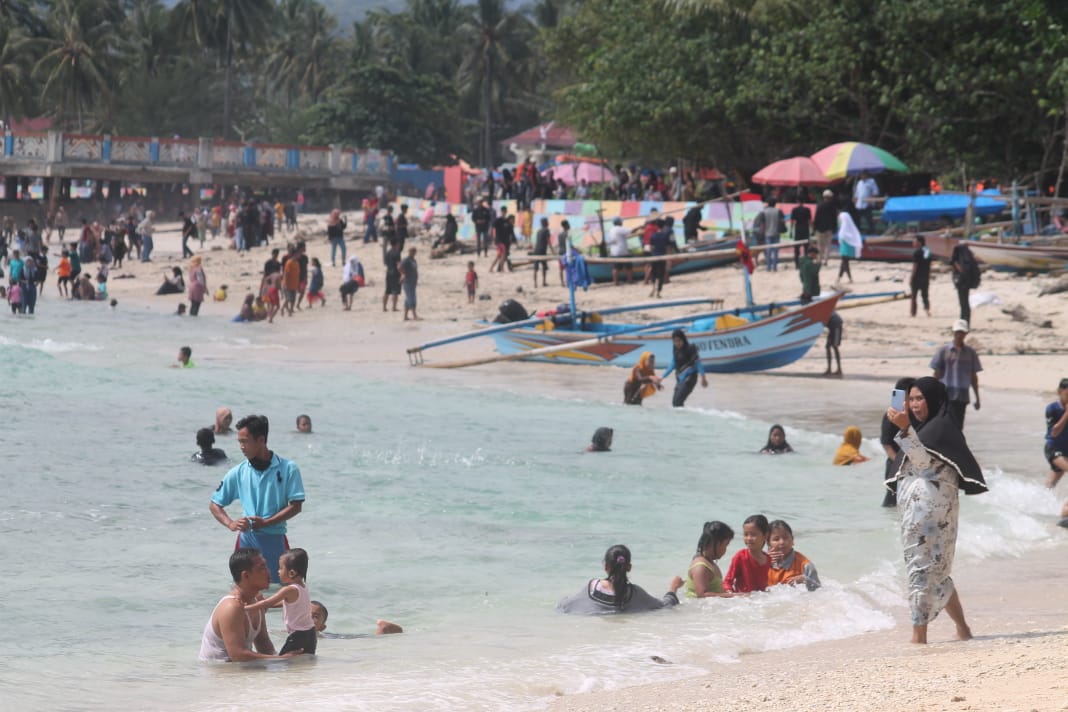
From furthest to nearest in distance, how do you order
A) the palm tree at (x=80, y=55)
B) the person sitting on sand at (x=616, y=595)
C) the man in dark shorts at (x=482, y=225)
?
the palm tree at (x=80, y=55), the man in dark shorts at (x=482, y=225), the person sitting on sand at (x=616, y=595)

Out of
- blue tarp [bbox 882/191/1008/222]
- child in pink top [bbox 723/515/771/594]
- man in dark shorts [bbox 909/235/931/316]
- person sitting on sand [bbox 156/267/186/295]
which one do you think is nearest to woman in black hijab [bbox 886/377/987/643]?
child in pink top [bbox 723/515/771/594]

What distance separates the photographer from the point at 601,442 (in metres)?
16.6

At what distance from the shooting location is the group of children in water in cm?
990

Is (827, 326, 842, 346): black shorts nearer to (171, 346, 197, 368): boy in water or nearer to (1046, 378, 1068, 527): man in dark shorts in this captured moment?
(1046, 378, 1068, 527): man in dark shorts

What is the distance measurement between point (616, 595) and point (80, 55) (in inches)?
2528

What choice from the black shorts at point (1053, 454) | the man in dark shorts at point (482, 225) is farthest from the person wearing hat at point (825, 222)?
the black shorts at point (1053, 454)

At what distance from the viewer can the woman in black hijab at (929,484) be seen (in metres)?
7.36

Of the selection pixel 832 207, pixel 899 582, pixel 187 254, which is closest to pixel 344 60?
pixel 187 254

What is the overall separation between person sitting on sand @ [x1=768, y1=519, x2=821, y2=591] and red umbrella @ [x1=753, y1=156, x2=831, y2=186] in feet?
65.7

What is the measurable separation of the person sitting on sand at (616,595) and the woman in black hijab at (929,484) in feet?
7.50

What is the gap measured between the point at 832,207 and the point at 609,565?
20.5 meters

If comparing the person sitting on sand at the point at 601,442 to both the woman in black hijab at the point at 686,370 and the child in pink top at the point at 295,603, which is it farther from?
the child in pink top at the point at 295,603

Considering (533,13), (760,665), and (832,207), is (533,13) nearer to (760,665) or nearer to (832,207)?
(832,207)

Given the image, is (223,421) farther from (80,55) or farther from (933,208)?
(80,55)
